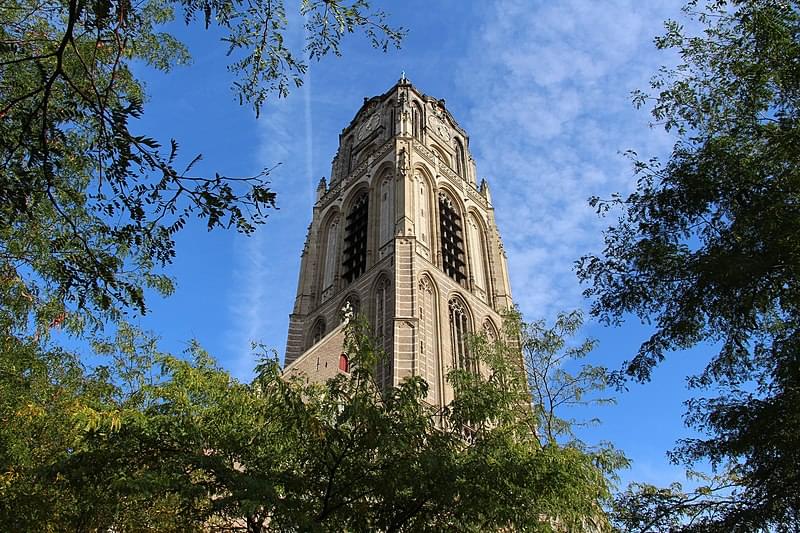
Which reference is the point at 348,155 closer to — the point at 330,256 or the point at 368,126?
the point at 368,126

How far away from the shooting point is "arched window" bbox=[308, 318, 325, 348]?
1298 inches

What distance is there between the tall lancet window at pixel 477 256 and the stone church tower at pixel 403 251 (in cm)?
9

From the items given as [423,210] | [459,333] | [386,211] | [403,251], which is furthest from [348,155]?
[459,333]

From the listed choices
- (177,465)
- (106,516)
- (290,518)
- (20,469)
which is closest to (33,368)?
(20,469)

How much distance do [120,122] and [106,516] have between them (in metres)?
6.94

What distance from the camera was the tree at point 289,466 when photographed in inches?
312

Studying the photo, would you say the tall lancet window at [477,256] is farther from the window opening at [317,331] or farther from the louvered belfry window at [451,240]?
the window opening at [317,331]

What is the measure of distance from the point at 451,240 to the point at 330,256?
728 centimetres

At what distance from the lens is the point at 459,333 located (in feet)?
98.8

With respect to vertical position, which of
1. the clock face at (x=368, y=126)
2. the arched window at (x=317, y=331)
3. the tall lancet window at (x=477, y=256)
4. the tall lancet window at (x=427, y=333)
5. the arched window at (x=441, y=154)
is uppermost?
the clock face at (x=368, y=126)

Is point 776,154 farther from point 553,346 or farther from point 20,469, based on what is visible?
point 20,469

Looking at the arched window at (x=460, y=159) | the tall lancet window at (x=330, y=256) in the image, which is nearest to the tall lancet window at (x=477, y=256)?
the arched window at (x=460, y=159)

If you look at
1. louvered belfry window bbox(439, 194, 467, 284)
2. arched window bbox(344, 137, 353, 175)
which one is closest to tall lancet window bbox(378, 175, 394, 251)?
louvered belfry window bbox(439, 194, 467, 284)

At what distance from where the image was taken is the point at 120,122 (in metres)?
5.25
